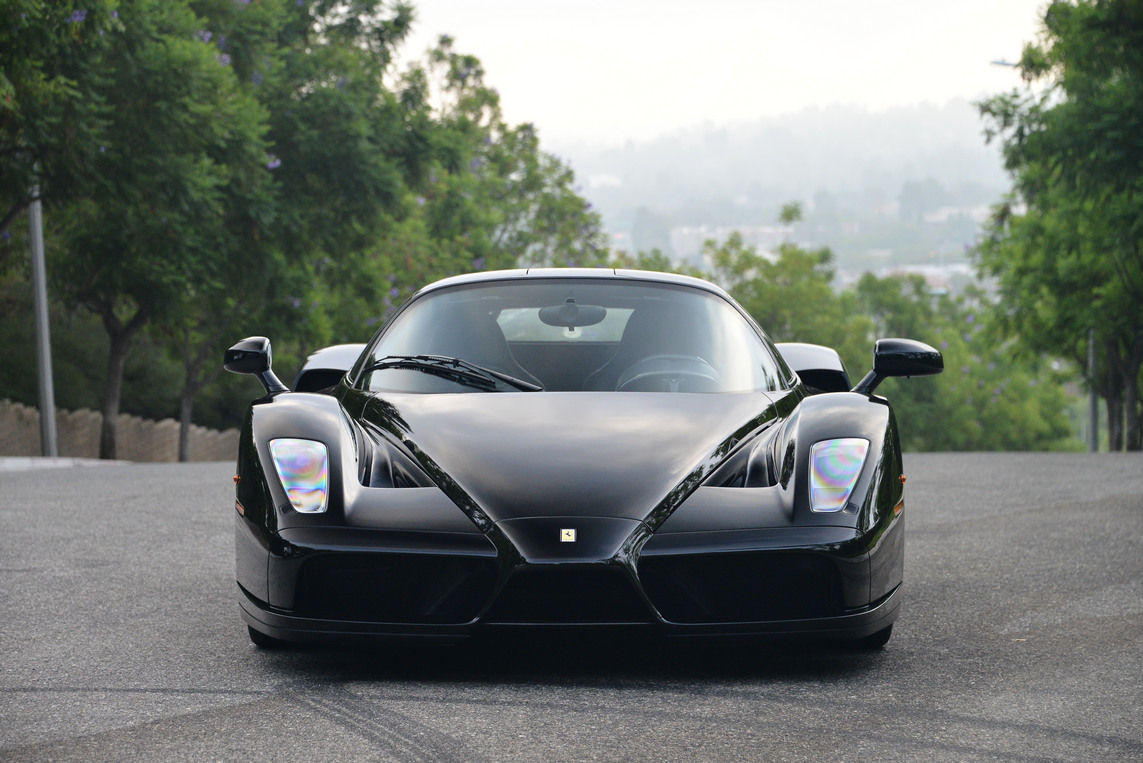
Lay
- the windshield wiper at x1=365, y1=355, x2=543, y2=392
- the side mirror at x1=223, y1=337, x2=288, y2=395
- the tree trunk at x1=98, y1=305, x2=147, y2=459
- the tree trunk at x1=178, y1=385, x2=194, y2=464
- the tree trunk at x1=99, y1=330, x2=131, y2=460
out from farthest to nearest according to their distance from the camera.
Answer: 1. the tree trunk at x1=178, y1=385, x2=194, y2=464
2. the tree trunk at x1=99, y1=330, x2=131, y2=460
3. the tree trunk at x1=98, y1=305, x2=147, y2=459
4. the side mirror at x1=223, y1=337, x2=288, y2=395
5. the windshield wiper at x1=365, y1=355, x2=543, y2=392

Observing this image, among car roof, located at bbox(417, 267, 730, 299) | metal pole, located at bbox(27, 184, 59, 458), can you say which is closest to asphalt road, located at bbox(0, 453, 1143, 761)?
car roof, located at bbox(417, 267, 730, 299)

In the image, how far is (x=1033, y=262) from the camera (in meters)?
30.9

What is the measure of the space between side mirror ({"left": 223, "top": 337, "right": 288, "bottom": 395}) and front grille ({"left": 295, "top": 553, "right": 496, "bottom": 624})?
4.43ft

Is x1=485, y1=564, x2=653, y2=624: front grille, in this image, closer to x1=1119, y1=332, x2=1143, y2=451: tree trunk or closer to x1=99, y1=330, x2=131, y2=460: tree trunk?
x1=99, y1=330, x2=131, y2=460: tree trunk

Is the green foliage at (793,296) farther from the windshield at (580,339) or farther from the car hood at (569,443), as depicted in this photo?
the car hood at (569,443)

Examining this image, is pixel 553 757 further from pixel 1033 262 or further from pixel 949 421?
pixel 949 421

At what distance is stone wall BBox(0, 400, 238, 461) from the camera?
2739 cm

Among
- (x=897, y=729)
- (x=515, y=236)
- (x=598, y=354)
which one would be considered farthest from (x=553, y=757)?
(x=515, y=236)

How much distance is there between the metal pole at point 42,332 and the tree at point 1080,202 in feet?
50.7

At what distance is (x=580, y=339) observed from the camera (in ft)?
17.9

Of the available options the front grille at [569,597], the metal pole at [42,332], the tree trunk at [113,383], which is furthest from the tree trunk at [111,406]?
the front grille at [569,597]

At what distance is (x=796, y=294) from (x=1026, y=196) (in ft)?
94.1

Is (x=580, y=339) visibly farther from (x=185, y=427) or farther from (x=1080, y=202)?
(x=185, y=427)

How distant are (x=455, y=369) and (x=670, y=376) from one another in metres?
0.78
